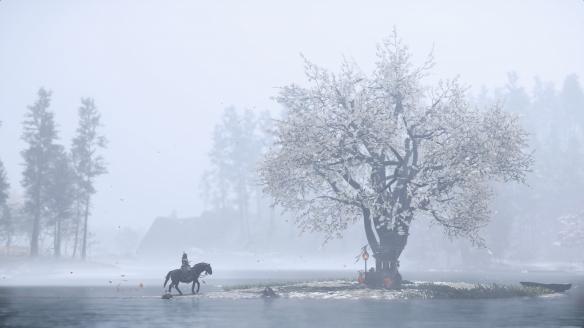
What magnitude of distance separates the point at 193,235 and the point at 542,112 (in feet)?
280

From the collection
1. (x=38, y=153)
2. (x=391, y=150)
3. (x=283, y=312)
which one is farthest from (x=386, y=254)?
(x=38, y=153)

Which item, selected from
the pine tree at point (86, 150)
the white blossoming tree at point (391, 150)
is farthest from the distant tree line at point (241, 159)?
the white blossoming tree at point (391, 150)

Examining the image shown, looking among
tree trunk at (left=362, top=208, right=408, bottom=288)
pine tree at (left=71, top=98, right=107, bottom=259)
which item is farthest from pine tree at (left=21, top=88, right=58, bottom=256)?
tree trunk at (left=362, top=208, right=408, bottom=288)

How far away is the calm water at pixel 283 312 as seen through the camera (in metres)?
27.3

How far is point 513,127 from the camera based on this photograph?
4722cm

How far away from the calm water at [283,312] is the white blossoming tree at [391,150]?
8001mm

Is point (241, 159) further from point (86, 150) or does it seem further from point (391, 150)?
point (391, 150)

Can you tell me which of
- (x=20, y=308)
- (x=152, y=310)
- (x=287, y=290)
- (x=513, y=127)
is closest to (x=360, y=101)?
(x=513, y=127)

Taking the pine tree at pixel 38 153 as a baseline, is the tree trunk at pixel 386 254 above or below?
below

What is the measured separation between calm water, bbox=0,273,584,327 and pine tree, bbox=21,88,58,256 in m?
60.8

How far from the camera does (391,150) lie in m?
48.8

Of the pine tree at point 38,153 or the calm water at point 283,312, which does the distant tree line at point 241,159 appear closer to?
the pine tree at point 38,153

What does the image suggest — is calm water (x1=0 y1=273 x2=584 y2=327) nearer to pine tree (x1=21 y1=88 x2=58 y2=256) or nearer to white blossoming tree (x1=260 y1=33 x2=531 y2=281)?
white blossoming tree (x1=260 y1=33 x2=531 y2=281)

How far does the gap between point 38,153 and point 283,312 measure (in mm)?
77793
